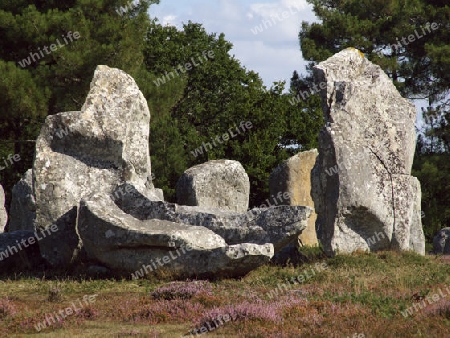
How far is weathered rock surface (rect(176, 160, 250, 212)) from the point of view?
954 inches

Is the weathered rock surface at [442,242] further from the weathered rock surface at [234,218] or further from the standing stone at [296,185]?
the weathered rock surface at [234,218]

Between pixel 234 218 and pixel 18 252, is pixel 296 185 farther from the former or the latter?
pixel 18 252

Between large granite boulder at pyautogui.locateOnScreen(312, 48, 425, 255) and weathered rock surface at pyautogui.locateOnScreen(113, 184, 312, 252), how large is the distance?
2108 mm

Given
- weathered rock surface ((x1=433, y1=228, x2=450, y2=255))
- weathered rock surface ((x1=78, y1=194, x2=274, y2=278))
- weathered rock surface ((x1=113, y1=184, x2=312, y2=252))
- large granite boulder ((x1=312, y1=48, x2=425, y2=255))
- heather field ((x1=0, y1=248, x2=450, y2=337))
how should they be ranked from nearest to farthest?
1. heather field ((x1=0, y1=248, x2=450, y2=337))
2. weathered rock surface ((x1=78, y1=194, x2=274, y2=278))
3. weathered rock surface ((x1=113, y1=184, x2=312, y2=252))
4. large granite boulder ((x1=312, y1=48, x2=425, y2=255))
5. weathered rock surface ((x1=433, y1=228, x2=450, y2=255))

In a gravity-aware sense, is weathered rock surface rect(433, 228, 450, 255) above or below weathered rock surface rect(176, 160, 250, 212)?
below

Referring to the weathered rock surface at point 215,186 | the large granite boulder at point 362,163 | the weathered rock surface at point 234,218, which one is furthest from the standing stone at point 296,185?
the weathered rock surface at point 234,218

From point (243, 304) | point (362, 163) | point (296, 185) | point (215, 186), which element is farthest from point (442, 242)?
point (243, 304)

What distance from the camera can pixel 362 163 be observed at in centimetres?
1870

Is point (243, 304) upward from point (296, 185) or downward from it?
downward

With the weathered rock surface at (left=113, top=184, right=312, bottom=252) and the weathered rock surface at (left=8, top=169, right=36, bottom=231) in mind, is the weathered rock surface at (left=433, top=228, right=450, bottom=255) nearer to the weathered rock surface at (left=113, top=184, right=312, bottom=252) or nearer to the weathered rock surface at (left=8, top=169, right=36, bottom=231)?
the weathered rock surface at (left=113, top=184, right=312, bottom=252)

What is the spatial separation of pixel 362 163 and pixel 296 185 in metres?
8.11

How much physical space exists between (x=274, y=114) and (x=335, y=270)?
781 inches

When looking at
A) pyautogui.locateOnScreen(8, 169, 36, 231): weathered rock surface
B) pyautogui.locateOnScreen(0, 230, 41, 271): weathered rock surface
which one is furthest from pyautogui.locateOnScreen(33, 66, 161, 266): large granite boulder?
pyautogui.locateOnScreen(8, 169, 36, 231): weathered rock surface

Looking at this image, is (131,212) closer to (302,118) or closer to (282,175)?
(282,175)
